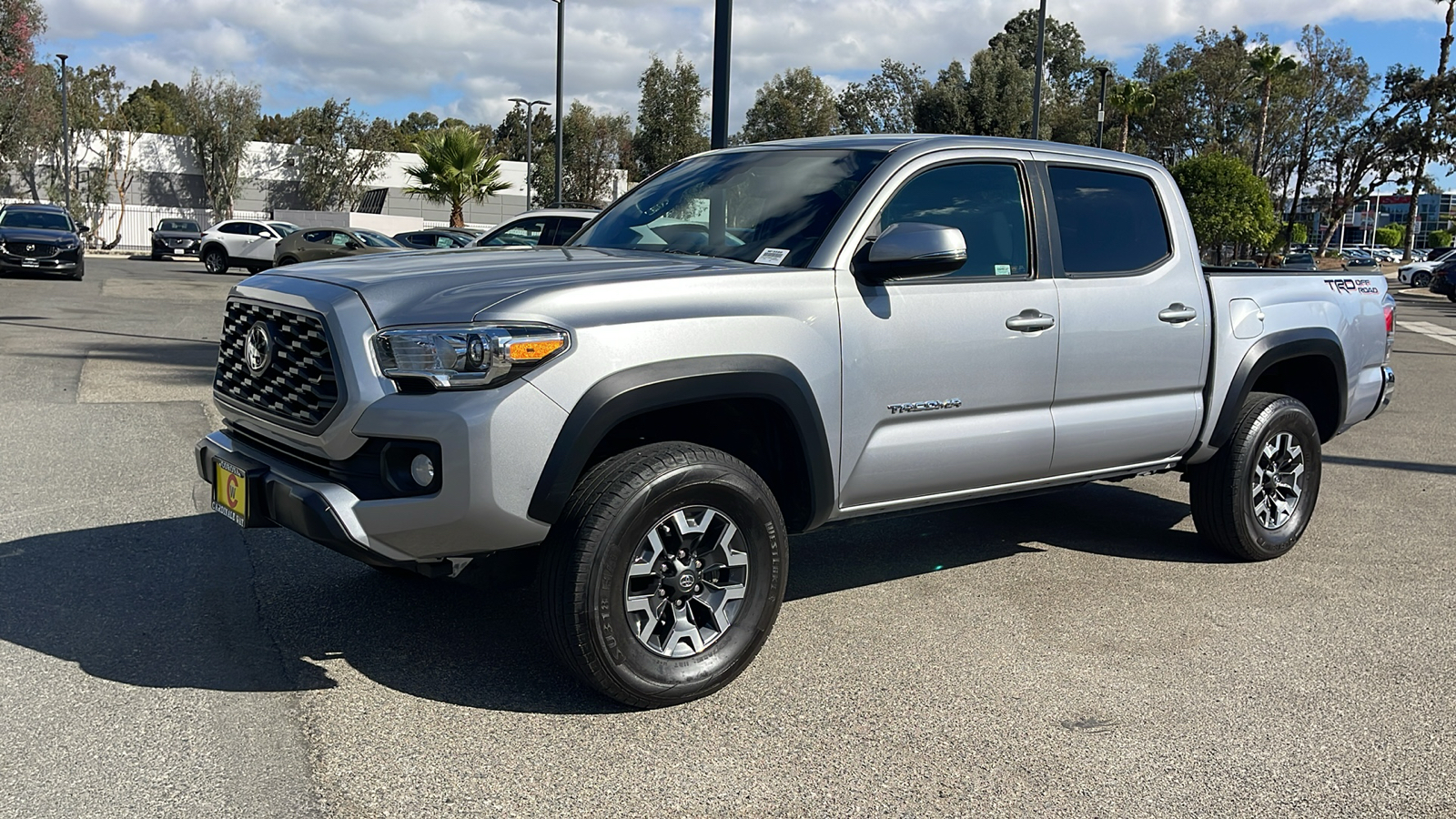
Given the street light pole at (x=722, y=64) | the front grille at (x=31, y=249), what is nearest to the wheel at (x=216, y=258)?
the front grille at (x=31, y=249)

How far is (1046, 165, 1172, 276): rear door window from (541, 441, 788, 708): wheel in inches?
73.3

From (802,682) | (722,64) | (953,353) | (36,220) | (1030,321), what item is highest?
(722,64)

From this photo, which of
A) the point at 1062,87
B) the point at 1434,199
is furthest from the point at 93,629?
the point at 1434,199

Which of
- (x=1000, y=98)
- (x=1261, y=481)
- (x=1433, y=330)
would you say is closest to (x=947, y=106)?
(x=1000, y=98)

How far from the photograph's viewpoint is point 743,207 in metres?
4.76

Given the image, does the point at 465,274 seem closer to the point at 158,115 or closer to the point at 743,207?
the point at 743,207

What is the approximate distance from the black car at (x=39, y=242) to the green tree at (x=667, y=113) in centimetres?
1962

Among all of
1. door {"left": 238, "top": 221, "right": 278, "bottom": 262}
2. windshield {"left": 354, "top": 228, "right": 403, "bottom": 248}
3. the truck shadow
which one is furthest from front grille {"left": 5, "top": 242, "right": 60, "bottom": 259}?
the truck shadow

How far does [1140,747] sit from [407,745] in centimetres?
218

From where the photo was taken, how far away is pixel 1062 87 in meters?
71.7

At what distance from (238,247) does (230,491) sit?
31.6 m

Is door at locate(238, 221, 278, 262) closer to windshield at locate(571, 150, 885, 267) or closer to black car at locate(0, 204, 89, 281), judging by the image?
black car at locate(0, 204, 89, 281)

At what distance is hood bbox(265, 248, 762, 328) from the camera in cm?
362

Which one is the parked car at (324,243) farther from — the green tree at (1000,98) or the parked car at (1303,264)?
the green tree at (1000,98)
